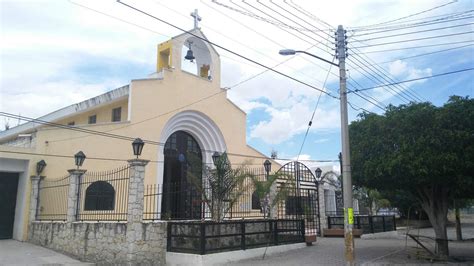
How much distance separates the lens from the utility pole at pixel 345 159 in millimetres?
10289

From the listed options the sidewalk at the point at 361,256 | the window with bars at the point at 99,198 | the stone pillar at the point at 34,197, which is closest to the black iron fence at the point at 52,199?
the stone pillar at the point at 34,197

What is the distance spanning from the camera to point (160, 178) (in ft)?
62.7

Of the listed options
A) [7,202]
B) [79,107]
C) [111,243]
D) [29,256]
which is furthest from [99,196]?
[79,107]

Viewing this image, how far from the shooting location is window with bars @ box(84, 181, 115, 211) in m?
16.5

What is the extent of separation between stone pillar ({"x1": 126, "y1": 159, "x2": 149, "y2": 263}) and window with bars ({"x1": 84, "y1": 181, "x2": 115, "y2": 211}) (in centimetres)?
520

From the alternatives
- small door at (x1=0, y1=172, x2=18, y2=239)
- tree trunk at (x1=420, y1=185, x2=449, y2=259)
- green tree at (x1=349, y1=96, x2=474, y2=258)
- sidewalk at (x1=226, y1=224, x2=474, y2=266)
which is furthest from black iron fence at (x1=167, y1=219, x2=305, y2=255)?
small door at (x1=0, y1=172, x2=18, y2=239)

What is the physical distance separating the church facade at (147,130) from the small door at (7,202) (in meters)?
0.04

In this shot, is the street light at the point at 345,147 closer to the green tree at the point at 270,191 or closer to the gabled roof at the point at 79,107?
the green tree at the point at 270,191

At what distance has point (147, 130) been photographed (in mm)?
18562

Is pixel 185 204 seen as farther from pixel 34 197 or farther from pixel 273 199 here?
pixel 34 197

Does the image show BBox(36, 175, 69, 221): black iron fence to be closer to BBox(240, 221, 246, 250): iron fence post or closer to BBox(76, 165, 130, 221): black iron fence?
BBox(76, 165, 130, 221): black iron fence

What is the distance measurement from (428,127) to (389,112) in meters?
1.47

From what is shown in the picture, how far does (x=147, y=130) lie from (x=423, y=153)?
12.0m

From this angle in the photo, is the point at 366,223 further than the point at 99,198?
Yes
